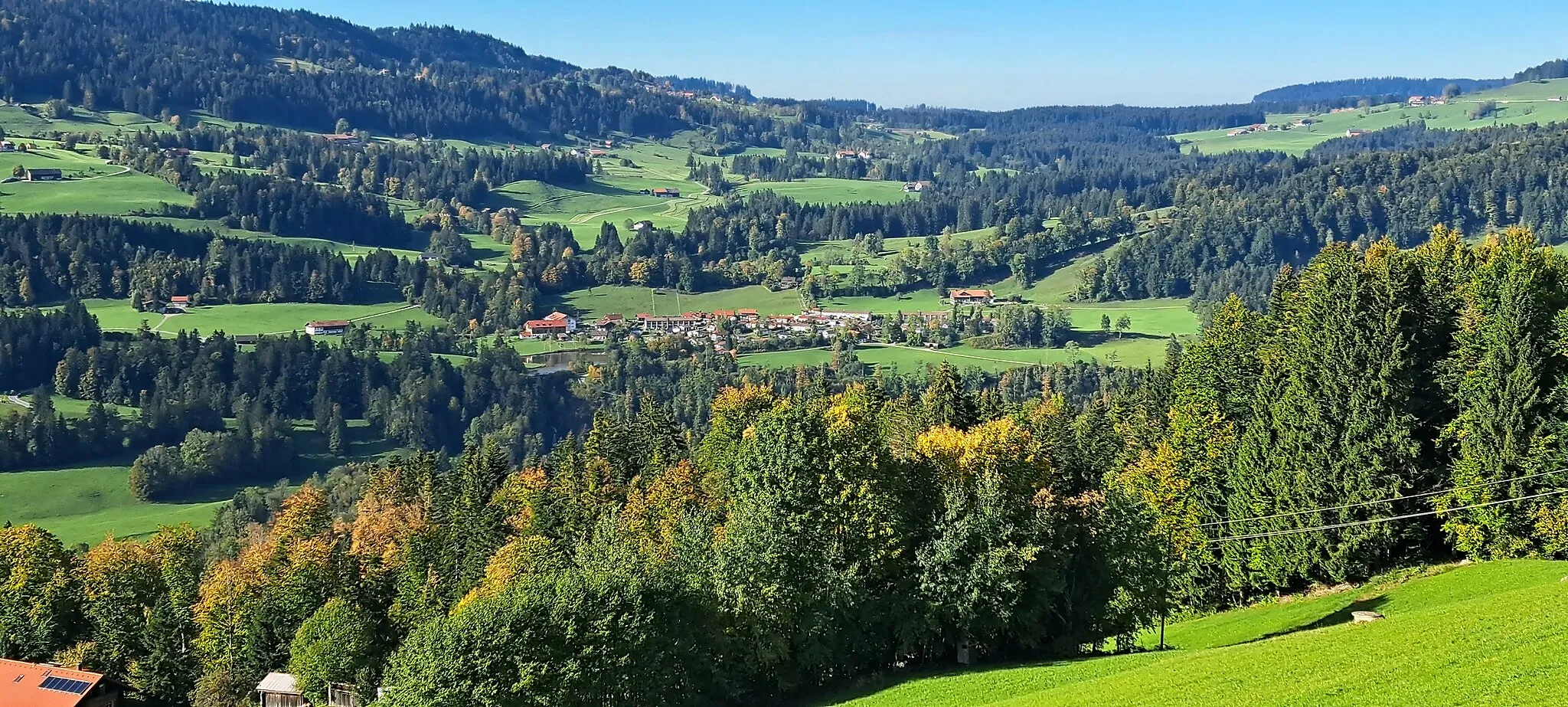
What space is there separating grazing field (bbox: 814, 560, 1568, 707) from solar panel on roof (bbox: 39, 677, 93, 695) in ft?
115

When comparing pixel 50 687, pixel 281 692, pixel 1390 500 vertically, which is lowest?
pixel 50 687

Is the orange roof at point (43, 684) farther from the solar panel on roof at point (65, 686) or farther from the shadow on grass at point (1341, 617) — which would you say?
the shadow on grass at point (1341, 617)

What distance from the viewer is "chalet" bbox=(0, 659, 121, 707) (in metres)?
53.2

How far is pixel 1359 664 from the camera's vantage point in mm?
26625

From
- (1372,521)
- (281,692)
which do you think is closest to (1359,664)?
(1372,521)

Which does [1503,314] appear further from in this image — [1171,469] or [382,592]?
[382,592]

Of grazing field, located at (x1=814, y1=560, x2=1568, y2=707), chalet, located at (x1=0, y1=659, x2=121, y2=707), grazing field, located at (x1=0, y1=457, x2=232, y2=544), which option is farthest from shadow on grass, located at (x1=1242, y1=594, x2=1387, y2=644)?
grazing field, located at (x1=0, y1=457, x2=232, y2=544)

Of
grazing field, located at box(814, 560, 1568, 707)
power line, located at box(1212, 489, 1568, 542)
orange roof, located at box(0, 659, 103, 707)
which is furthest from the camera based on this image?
orange roof, located at box(0, 659, 103, 707)

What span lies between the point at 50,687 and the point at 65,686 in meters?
0.76

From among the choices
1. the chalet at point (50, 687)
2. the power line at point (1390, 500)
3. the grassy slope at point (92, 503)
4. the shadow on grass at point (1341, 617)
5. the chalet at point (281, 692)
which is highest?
the power line at point (1390, 500)

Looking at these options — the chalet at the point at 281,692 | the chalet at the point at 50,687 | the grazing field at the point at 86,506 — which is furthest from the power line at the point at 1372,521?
the grazing field at the point at 86,506

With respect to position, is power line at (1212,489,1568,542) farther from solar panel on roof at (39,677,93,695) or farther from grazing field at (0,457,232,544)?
grazing field at (0,457,232,544)

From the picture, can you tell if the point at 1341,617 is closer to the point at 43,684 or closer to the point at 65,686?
the point at 65,686

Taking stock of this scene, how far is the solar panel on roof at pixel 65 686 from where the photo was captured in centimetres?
5328
